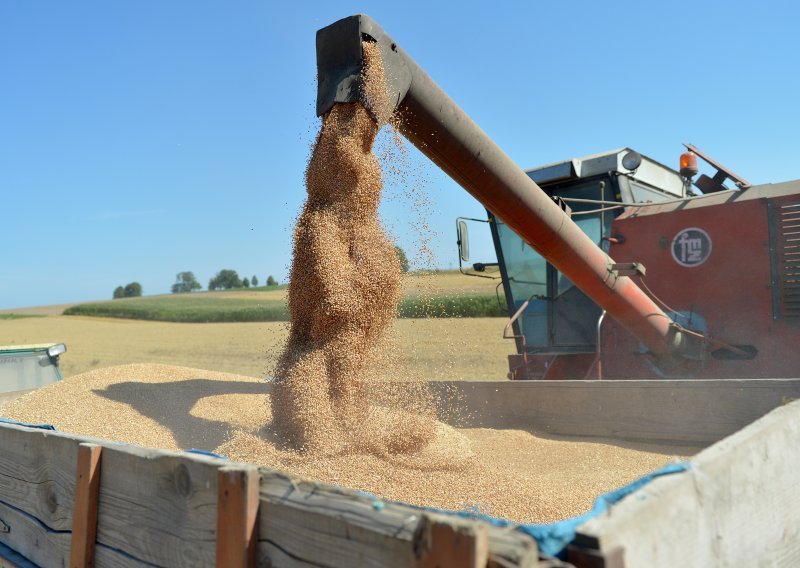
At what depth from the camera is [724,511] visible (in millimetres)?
1400

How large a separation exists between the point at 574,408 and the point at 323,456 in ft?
5.36

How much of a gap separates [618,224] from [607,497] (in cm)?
412

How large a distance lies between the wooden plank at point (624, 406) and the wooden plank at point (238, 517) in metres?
2.54

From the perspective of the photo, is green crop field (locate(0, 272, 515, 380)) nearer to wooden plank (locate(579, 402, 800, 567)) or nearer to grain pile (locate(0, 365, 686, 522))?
grain pile (locate(0, 365, 686, 522))

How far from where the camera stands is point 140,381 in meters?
4.54

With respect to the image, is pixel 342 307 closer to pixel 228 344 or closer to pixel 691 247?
pixel 691 247

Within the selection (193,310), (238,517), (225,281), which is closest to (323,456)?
(238,517)

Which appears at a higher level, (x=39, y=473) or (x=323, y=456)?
(x=39, y=473)

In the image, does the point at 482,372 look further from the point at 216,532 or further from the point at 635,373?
the point at 216,532

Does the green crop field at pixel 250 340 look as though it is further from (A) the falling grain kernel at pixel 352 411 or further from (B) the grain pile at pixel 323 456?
(B) the grain pile at pixel 323 456

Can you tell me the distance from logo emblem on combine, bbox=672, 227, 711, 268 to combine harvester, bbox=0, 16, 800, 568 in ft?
0.04

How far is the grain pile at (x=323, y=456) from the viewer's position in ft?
8.78

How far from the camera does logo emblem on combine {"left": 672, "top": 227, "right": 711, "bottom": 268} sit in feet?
14.9

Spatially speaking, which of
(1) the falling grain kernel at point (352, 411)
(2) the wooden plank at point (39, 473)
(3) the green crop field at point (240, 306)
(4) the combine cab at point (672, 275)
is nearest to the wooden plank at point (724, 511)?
(1) the falling grain kernel at point (352, 411)
